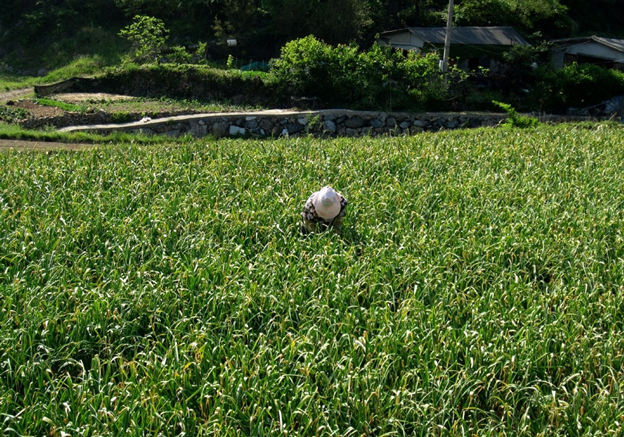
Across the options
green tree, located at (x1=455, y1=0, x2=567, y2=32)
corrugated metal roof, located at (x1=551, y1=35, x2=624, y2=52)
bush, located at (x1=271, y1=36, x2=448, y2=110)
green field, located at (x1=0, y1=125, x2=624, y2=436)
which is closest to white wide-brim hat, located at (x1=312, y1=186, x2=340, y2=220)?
green field, located at (x1=0, y1=125, x2=624, y2=436)

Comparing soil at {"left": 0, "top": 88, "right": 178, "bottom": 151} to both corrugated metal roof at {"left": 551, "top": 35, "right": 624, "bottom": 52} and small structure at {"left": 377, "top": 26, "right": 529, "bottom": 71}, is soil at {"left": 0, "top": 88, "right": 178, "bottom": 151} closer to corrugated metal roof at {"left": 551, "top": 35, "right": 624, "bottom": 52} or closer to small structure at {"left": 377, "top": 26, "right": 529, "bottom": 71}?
small structure at {"left": 377, "top": 26, "right": 529, "bottom": 71}

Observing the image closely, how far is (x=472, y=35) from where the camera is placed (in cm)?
2367

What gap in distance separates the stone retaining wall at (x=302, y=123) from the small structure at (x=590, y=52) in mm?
8375

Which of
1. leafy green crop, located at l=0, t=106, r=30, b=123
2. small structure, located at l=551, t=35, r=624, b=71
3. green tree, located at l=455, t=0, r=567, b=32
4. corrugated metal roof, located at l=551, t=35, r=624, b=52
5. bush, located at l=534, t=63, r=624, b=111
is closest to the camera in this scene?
leafy green crop, located at l=0, t=106, r=30, b=123

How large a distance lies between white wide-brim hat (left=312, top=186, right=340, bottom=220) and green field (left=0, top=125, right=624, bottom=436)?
0.88 ft

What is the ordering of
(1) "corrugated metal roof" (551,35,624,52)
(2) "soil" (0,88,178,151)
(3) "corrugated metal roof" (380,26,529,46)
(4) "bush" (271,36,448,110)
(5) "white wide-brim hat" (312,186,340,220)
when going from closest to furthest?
(5) "white wide-brim hat" (312,186,340,220) < (2) "soil" (0,88,178,151) < (4) "bush" (271,36,448,110) < (3) "corrugated metal roof" (380,26,529,46) < (1) "corrugated metal roof" (551,35,624,52)

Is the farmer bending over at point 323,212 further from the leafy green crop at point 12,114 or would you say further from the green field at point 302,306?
the leafy green crop at point 12,114

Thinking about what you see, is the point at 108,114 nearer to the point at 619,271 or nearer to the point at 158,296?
the point at 158,296

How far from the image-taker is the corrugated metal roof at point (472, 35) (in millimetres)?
22797

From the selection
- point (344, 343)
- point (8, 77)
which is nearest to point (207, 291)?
point (344, 343)

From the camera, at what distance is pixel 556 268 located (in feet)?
16.9

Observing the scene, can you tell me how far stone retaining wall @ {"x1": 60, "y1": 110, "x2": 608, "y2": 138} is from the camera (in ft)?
48.1

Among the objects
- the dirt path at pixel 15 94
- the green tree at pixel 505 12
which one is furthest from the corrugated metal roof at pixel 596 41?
the dirt path at pixel 15 94

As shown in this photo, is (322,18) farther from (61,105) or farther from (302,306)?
(302,306)
